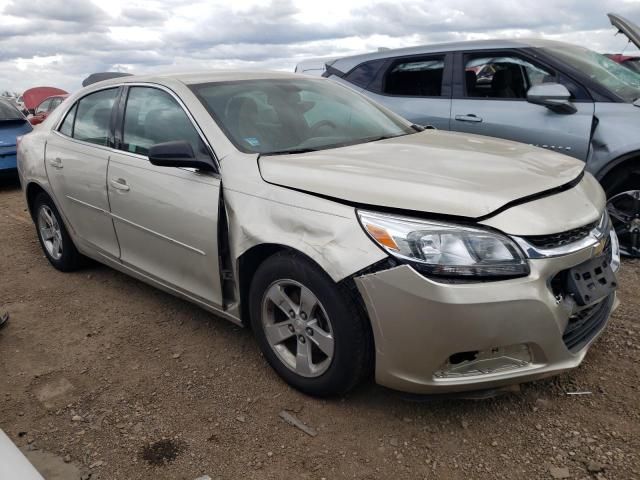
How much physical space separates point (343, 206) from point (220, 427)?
1.16m

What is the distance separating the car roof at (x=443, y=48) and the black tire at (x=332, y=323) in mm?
3337

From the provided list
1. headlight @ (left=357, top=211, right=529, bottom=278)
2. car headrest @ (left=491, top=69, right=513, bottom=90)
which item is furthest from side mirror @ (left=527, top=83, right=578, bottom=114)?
headlight @ (left=357, top=211, right=529, bottom=278)

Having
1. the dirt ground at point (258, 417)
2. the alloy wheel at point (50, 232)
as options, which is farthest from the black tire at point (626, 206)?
the alloy wheel at point (50, 232)

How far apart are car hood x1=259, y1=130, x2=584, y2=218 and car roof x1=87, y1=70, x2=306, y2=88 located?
91cm

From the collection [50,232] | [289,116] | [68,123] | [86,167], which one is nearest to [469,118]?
[289,116]

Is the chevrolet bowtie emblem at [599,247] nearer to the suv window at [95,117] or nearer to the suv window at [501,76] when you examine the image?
the suv window at [501,76]

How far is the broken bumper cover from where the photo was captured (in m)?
2.09

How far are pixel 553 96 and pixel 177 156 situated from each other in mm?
2908

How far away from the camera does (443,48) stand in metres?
5.14

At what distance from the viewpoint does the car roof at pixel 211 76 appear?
3.35 meters

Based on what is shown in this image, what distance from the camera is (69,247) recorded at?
435cm

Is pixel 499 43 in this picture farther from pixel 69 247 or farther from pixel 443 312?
pixel 69 247

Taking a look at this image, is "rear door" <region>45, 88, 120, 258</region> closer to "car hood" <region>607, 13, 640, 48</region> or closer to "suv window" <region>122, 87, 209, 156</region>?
"suv window" <region>122, 87, 209, 156</region>

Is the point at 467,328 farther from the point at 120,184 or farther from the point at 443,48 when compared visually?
the point at 443,48
